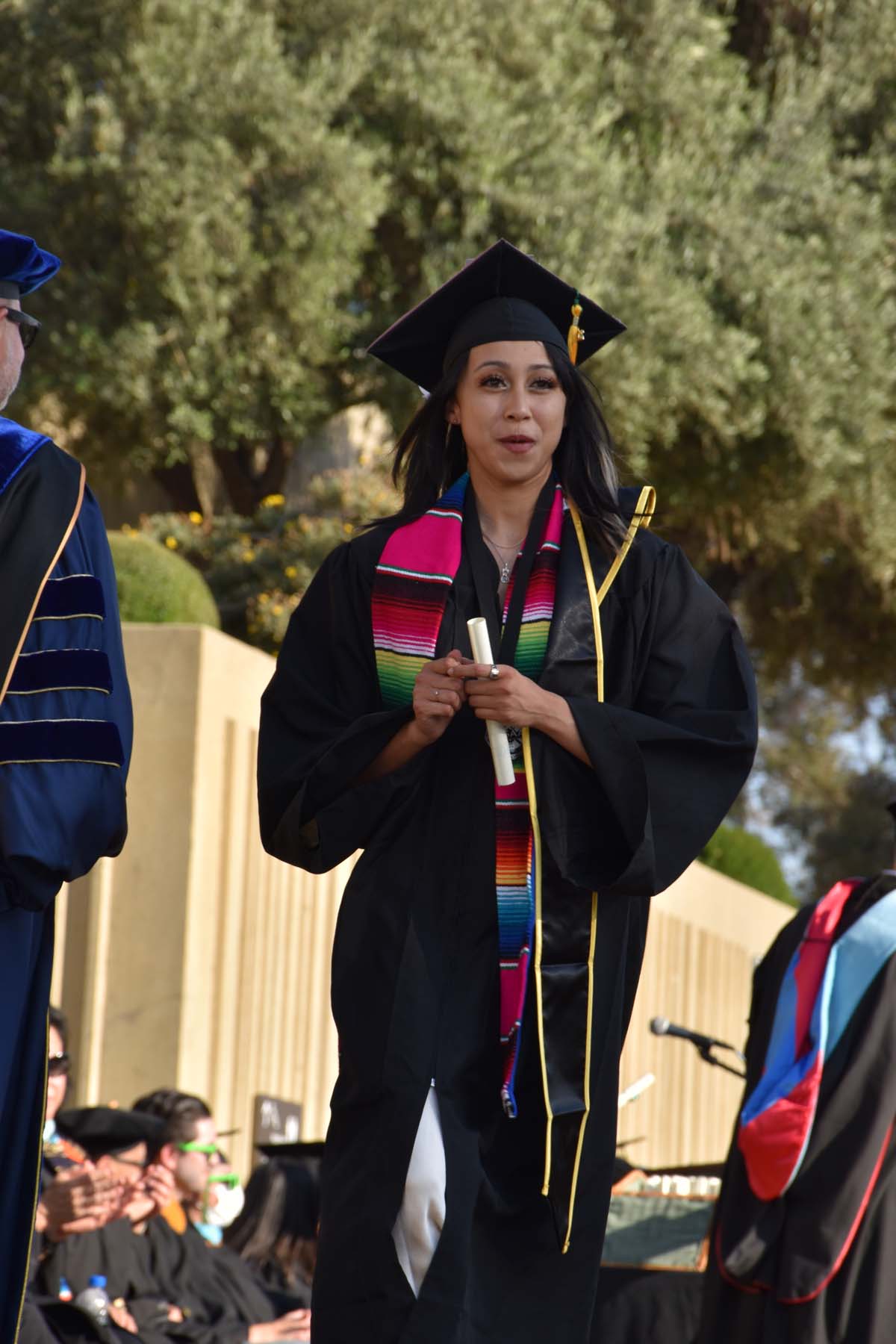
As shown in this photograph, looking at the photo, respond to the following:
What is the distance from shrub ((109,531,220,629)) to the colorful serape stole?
22.7ft

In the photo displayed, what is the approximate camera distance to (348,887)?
3512mm

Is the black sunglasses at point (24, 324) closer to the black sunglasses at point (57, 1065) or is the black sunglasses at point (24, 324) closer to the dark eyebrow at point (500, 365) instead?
the dark eyebrow at point (500, 365)

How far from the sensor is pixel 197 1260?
24.6ft

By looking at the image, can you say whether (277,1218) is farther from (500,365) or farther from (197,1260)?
(500,365)

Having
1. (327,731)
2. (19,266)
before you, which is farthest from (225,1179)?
(19,266)

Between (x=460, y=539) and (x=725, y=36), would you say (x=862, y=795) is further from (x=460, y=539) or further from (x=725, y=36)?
(x=460, y=539)

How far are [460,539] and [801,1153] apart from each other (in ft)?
8.85

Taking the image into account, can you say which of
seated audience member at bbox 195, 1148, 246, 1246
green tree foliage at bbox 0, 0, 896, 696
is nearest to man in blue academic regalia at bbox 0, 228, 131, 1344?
seated audience member at bbox 195, 1148, 246, 1246

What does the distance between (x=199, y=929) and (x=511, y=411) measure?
6.20 m

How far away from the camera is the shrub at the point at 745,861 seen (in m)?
18.9

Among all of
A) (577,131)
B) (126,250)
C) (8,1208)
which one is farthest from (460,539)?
(577,131)

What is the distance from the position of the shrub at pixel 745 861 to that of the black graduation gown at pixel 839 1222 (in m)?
12.9

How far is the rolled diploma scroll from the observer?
3348mm

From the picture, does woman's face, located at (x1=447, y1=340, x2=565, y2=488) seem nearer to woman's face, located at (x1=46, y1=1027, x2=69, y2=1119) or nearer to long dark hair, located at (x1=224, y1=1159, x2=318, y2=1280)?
woman's face, located at (x1=46, y1=1027, x2=69, y2=1119)
